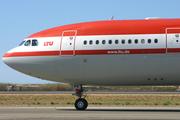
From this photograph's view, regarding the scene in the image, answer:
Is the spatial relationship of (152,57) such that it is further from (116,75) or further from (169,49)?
(116,75)

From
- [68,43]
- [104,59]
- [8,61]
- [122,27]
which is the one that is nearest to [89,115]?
[104,59]

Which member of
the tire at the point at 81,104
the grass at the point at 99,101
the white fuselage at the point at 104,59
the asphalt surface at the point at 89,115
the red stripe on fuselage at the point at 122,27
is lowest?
the grass at the point at 99,101

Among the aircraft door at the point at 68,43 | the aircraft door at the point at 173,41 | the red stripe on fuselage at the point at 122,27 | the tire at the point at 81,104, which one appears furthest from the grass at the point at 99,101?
the aircraft door at the point at 173,41

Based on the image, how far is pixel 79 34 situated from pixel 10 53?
18.0 ft

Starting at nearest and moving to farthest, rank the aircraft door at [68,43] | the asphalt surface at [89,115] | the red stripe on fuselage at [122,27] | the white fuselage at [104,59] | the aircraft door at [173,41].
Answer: the asphalt surface at [89,115]
the aircraft door at [173,41]
the white fuselage at [104,59]
the red stripe on fuselage at [122,27]
the aircraft door at [68,43]

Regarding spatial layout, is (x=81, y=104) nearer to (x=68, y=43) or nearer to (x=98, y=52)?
(x=98, y=52)

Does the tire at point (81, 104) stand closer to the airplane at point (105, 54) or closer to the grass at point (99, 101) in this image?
the airplane at point (105, 54)

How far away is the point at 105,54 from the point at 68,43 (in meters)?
2.93

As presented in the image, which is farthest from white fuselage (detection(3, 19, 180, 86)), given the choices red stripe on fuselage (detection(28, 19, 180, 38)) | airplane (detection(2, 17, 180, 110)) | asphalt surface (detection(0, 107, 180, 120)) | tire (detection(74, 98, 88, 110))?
asphalt surface (detection(0, 107, 180, 120))

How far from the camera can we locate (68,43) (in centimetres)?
2105

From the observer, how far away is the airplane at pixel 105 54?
64.8 ft

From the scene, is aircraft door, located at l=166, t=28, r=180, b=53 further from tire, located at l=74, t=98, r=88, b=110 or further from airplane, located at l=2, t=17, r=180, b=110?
tire, located at l=74, t=98, r=88, b=110

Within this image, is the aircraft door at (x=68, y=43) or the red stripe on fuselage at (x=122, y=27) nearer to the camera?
the red stripe on fuselage at (x=122, y=27)

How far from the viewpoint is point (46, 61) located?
2111cm
